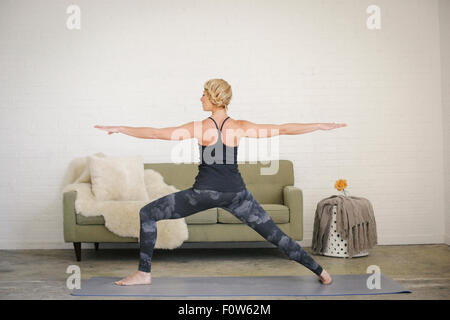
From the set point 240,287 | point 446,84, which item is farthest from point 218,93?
point 446,84

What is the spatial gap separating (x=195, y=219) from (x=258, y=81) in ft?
5.78

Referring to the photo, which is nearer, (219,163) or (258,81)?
(219,163)

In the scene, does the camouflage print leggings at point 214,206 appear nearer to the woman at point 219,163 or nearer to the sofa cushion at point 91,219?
the woman at point 219,163

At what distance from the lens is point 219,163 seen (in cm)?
309

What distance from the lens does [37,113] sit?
5.32 m

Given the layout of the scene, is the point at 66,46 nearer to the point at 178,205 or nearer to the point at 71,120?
the point at 71,120

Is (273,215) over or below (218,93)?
below

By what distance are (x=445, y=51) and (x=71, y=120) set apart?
393cm

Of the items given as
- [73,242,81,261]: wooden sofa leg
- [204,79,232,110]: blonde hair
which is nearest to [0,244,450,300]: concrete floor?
[73,242,81,261]: wooden sofa leg

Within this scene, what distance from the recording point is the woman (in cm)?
309

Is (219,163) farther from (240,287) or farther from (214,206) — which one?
(240,287)

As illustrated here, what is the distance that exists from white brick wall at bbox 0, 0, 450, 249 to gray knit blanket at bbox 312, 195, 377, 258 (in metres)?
0.62

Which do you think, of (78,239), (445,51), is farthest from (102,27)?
(445,51)

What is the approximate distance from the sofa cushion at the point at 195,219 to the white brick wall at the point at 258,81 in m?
1.11
